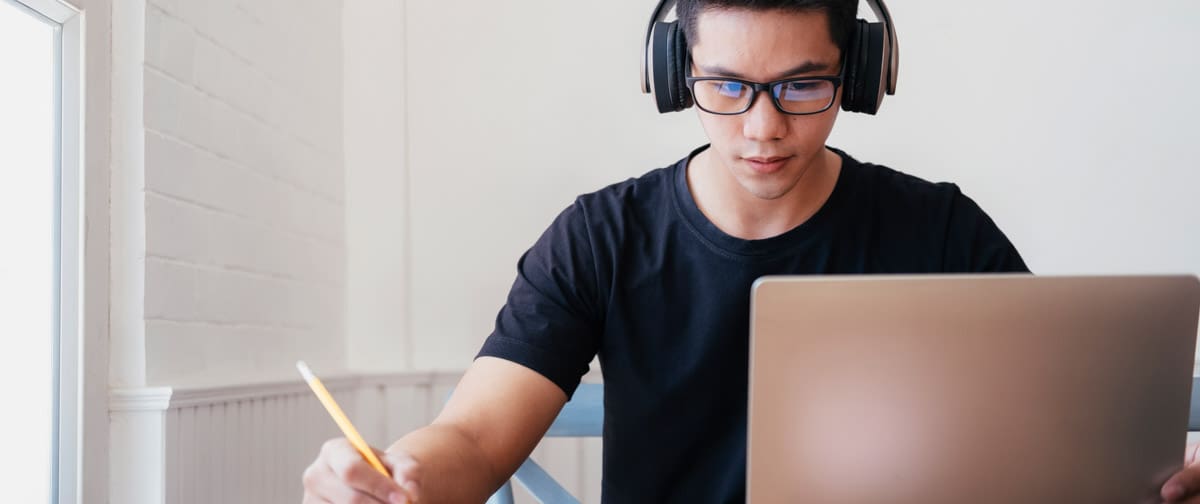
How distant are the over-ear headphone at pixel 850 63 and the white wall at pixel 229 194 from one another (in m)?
0.84

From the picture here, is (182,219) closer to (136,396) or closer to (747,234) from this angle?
(136,396)

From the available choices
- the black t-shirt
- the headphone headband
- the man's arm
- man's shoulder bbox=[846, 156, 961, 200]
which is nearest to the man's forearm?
the man's arm

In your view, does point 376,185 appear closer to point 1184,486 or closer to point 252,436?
point 252,436

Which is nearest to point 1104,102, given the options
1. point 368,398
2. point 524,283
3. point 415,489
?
point 524,283

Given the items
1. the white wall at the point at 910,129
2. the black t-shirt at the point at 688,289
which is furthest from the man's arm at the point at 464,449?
the white wall at the point at 910,129

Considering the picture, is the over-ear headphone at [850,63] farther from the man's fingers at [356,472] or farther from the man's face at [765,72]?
the man's fingers at [356,472]

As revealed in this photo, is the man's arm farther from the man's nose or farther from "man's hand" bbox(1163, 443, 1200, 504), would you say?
"man's hand" bbox(1163, 443, 1200, 504)

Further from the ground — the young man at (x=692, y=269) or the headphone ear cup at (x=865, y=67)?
the headphone ear cup at (x=865, y=67)

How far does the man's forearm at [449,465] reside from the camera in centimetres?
102

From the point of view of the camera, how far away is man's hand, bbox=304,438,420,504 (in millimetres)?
868

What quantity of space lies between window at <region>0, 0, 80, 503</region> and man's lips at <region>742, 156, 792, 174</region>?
0.98 m

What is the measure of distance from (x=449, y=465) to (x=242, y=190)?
1.12 m

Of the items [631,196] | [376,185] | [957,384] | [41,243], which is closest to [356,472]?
[957,384]

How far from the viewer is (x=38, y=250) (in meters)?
1.60
